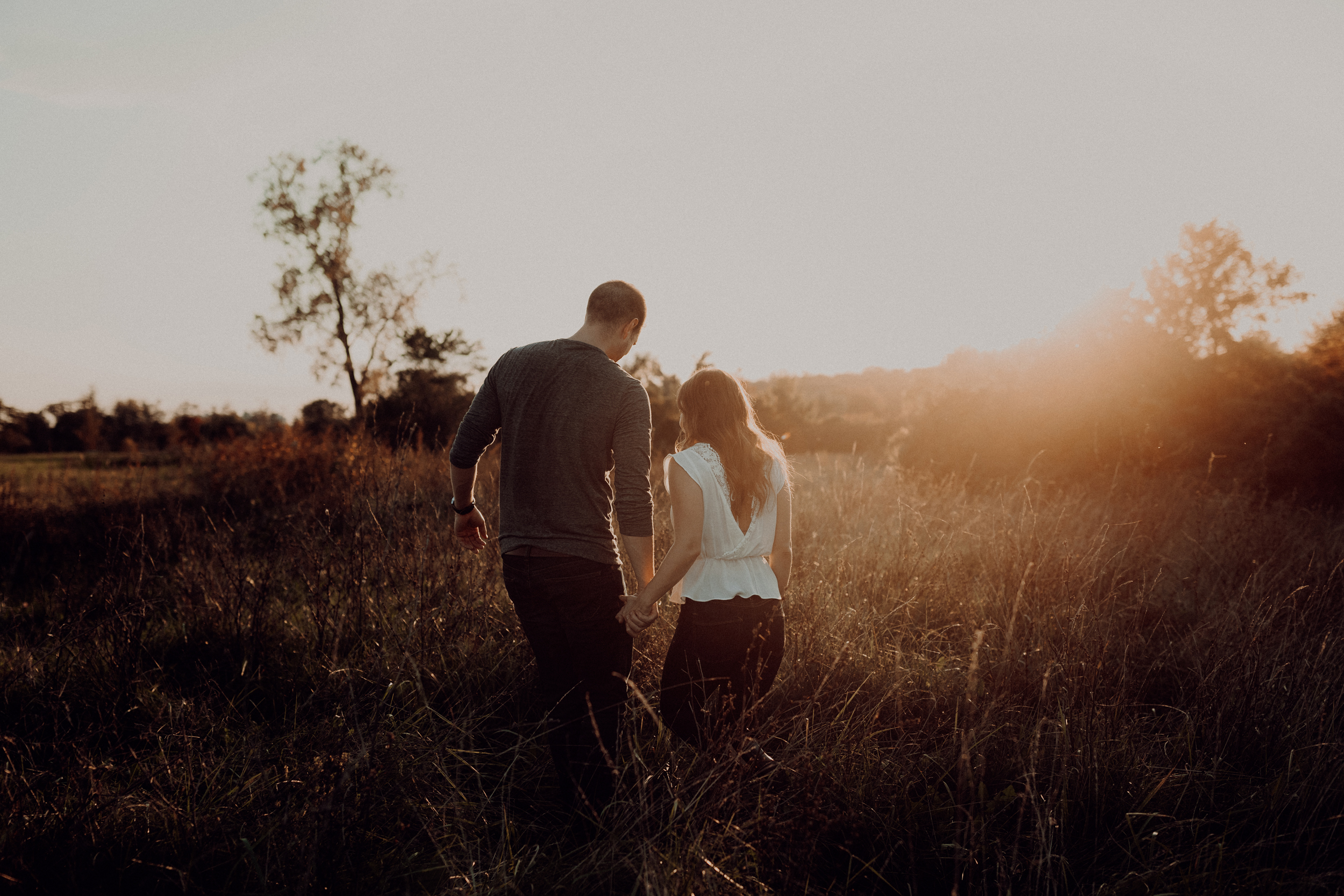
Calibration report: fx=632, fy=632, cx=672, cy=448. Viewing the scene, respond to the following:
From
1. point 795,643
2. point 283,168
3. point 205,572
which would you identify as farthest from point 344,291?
point 795,643

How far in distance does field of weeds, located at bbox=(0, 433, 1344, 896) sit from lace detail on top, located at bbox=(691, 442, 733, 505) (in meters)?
0.81

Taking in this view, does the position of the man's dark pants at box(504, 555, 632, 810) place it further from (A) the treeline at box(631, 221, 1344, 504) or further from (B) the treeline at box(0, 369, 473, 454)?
(B) the treeline at box(0, 369, 473, 454)

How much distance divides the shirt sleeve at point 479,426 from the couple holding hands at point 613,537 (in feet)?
0.04

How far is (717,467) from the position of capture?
7.75 ft

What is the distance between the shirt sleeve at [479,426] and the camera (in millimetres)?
2443

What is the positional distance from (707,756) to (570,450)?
3.64 feet

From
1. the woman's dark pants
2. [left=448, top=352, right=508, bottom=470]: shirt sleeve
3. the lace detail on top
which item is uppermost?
[left=448, top=352, right=508, bottom=470]: shirt sleeve

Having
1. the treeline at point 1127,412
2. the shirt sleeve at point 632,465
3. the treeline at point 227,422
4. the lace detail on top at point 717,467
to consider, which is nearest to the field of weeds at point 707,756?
the shirt sleeve at point 632,465

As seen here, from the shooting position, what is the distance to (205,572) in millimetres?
4637

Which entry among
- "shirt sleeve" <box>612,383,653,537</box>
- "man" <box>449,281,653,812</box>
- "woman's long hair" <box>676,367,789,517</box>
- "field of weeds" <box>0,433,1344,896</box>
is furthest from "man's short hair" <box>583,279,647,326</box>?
"field of weeds" <box>0,433,1344,896</box>

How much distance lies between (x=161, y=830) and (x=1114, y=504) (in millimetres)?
8907

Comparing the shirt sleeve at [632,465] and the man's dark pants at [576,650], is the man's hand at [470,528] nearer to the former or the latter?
the man's dark pants at [576,650]

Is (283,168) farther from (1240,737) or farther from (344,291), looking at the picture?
(1240,737)

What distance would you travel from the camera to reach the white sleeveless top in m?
2.35
